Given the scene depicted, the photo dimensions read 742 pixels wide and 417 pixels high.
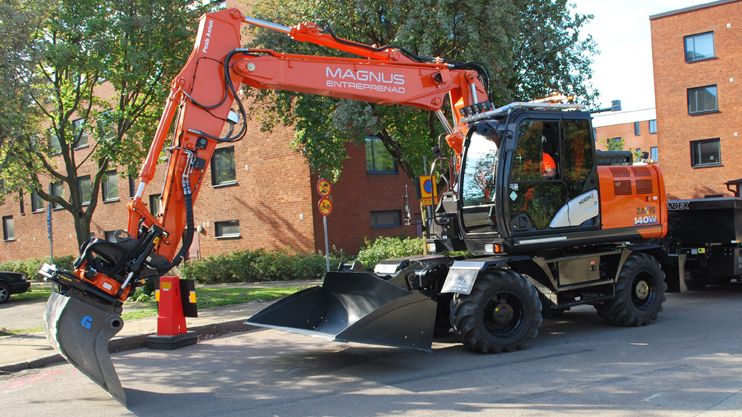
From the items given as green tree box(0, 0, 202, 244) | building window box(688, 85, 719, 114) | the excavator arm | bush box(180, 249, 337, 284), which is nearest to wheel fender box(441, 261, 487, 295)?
the excavator arm

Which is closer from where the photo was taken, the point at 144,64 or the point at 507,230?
the point at 507,230

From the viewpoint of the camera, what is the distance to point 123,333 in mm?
10586

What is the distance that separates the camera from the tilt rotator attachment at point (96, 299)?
20.2 ft

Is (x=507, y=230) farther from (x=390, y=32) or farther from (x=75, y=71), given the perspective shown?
(x=75, y=71)

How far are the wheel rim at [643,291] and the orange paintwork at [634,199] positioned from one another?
62 cm

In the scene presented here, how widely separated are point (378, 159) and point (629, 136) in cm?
5668

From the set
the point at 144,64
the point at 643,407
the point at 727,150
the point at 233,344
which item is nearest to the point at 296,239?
the point at 144,64

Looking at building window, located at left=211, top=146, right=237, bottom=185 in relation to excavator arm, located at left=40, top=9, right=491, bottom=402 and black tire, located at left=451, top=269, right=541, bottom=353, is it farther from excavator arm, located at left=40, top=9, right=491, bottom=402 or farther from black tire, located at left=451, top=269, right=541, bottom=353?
black tire, located at left=451, top=269, right=541, bottom=353

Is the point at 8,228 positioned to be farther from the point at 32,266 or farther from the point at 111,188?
the point at 111,188

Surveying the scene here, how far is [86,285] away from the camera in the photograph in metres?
6.42

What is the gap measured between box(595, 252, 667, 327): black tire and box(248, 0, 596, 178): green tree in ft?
20.3

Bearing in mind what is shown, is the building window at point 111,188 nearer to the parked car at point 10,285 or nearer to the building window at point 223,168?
the building window at point 223,168

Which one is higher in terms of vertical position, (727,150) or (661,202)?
(727,150)

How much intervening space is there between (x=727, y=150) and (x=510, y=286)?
2854cm
